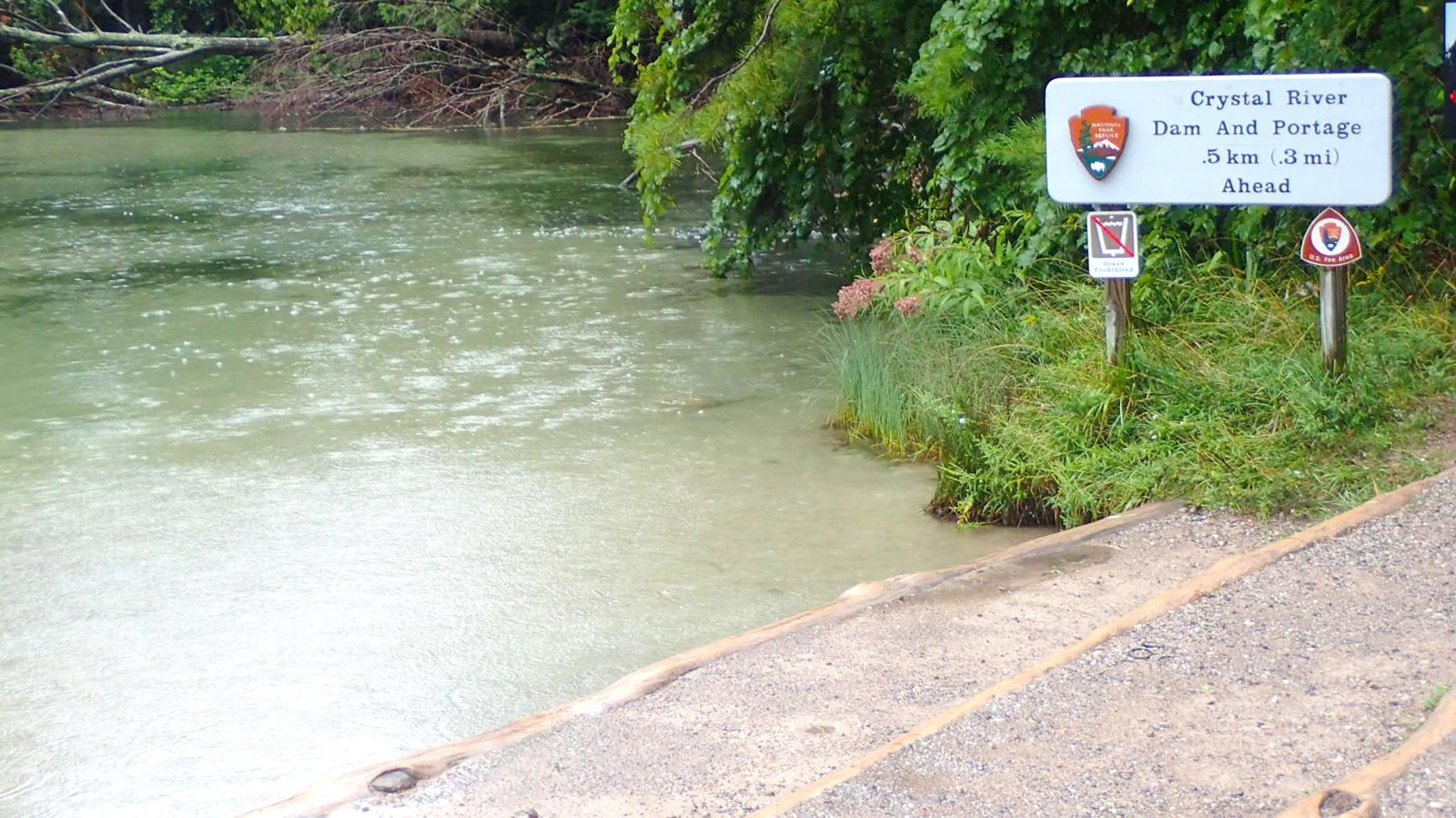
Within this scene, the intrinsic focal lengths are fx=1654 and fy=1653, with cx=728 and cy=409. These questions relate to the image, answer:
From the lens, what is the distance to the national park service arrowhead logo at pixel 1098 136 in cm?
623

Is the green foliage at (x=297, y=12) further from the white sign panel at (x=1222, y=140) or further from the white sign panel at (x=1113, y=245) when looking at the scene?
the white sign panel at (x=1113, y=245)

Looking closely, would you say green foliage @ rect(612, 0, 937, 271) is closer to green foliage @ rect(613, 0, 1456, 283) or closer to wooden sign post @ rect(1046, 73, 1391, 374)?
green foliage @ rect(613, 0, 1456, 283)

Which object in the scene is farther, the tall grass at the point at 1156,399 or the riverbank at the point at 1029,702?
the tall grass at the point at 1156,399

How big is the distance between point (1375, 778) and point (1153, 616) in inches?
47.4

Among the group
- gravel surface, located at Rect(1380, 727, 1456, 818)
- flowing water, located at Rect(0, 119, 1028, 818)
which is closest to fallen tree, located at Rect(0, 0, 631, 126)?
flowing water, located at Rect(0, 119, 1028, 818)

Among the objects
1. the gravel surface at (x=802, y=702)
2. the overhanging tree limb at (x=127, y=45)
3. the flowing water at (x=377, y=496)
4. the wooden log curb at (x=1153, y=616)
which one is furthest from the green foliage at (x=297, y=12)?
the wooden log curb at (x=1153, y=616)

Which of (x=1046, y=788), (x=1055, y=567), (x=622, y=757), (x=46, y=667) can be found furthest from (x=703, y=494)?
(x=1046, y=788)

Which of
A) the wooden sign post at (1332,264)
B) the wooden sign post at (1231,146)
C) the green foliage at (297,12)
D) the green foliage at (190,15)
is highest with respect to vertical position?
the green foliage at (190,15)

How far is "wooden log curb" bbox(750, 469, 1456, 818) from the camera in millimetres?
3299

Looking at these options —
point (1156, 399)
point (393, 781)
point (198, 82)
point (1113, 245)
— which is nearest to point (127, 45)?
point (198, 82)

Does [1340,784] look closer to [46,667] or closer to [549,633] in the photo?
[549,633]

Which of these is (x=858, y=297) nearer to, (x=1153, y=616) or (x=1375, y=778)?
(x=1153, y=616)

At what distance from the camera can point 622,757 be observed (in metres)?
3.78

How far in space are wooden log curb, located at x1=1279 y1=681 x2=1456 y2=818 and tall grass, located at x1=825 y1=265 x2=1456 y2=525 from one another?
2.25 metres
